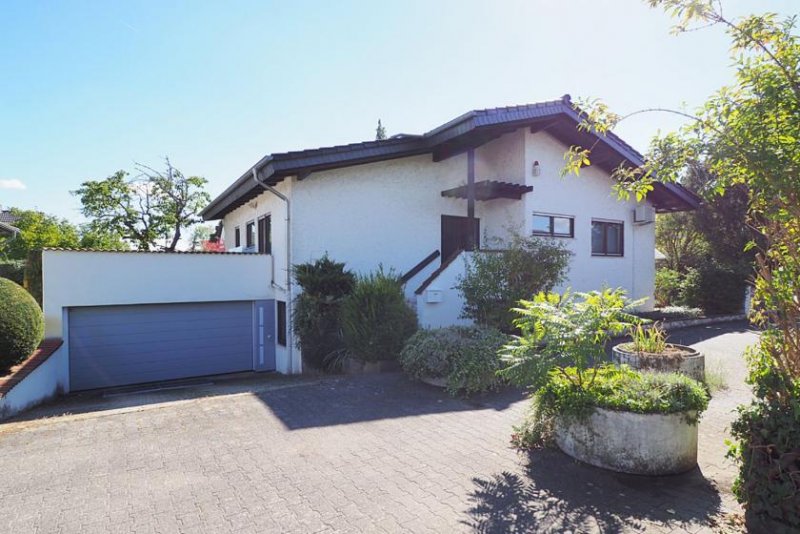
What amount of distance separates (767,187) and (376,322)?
647cm

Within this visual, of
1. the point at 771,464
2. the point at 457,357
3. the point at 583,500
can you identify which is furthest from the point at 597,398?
the point at 457,357

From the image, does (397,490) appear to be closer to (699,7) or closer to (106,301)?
(699,7)

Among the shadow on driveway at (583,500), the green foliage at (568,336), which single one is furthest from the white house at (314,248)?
the shadow on driveway at (583,500)

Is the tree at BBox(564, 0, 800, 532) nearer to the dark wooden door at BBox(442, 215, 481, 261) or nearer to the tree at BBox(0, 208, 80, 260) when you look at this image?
the dark wooden door at BBox(442, 215, 481, 261)

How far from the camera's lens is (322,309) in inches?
360

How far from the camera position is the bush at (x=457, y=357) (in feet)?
21.2

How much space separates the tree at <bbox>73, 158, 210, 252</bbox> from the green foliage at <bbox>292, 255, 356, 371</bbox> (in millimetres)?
18245

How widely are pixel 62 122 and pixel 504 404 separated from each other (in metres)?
14.2

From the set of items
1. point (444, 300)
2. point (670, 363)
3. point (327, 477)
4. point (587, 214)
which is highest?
point (587, 214)

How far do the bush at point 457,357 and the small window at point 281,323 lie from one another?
4.10 meters

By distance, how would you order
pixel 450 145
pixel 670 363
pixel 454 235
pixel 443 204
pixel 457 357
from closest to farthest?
pixel 670 363, pixel 457 357, pixel 450 145, pixel 443 204, pixel 454 235

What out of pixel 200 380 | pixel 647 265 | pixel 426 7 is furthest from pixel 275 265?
pixel 647 265

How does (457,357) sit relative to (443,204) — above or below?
below

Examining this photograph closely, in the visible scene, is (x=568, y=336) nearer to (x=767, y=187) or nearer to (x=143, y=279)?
(x=767, y=187)
